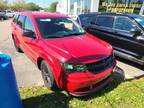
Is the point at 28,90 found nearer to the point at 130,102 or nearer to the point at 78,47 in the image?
the point at 78,47

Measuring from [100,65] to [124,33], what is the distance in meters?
2.62

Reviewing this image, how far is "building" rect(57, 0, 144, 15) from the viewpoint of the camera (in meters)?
24.7

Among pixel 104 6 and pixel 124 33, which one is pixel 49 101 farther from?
pixel 104 6

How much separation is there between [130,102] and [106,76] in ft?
2.34

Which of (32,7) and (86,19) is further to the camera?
(32,7)

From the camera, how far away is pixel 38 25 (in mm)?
4969

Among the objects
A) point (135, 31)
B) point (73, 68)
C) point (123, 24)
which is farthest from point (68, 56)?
point (123, 24)

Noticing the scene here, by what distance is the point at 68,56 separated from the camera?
3.77 metres

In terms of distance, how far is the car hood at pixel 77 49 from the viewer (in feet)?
12.3

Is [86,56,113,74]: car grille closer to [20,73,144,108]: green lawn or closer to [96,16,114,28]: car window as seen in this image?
[20,73,144,108]: green lawn

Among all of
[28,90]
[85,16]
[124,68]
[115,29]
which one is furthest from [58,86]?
[85,16]

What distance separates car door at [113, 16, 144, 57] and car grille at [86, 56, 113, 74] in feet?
5.80

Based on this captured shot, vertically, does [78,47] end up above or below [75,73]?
above

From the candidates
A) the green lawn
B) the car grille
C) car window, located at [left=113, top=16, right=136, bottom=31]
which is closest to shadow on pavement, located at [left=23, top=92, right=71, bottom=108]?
the green lawn
